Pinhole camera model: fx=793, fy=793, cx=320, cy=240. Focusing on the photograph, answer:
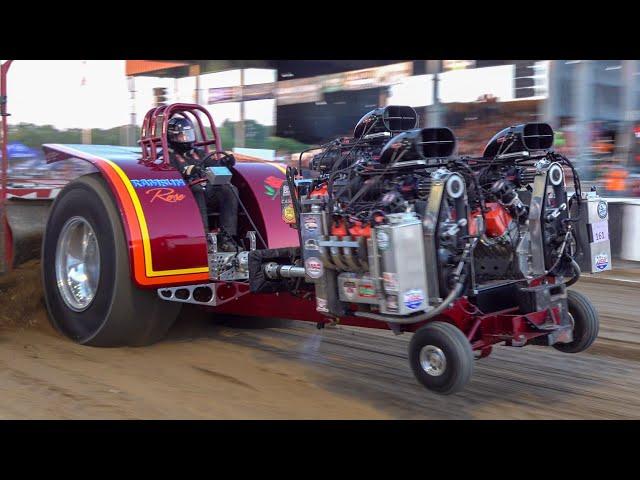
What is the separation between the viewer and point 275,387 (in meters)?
5.00

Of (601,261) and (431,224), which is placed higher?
(431,224)

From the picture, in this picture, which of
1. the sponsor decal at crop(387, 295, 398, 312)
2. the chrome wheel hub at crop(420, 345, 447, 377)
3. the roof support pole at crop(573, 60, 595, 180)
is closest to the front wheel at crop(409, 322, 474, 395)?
the chrome wheel hub at crop(420, 345, 447, 377)

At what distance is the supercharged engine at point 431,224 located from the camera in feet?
14.5

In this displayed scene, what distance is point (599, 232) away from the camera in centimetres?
516

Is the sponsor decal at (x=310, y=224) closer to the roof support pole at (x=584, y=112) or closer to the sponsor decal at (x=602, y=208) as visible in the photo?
the sponsor decal at (x=602, y=208)

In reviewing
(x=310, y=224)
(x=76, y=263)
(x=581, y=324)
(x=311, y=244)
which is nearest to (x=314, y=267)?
(x=311, y=244)

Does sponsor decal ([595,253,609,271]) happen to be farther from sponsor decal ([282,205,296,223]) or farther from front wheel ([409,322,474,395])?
sponsor decal ([282,205,296,223])

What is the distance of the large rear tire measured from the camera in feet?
18.7

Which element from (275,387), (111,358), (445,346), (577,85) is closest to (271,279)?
(275,387)

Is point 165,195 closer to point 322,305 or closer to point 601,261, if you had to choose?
point 322,305

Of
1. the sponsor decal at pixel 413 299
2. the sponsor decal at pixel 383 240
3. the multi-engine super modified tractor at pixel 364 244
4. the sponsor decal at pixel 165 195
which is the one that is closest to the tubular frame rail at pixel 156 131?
the multi-engine super modified tractor at pixel 364 244

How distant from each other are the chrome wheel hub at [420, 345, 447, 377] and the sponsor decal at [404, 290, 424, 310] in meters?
0.26

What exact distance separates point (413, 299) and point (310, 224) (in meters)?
0.88

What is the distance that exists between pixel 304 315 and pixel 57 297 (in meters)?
2.09
